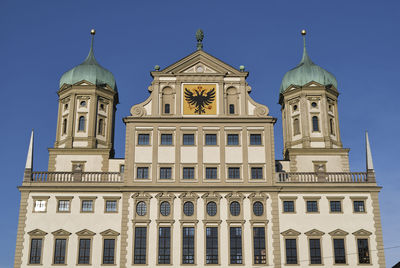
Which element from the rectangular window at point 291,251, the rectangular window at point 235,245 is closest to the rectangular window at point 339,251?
the rectangular window at point 291,251

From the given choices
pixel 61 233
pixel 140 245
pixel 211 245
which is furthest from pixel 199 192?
pixel 61 233

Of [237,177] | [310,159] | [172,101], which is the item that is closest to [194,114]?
[172,101]

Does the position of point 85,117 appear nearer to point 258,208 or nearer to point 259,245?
point 258,208

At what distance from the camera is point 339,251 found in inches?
1893

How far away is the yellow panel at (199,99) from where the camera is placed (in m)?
52.7

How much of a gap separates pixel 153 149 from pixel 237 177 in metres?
7.38

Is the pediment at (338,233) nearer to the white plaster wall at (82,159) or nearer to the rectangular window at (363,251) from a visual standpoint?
the rectangular window at (363,251)

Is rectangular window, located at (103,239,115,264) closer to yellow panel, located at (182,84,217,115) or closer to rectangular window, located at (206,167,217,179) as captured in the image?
rectangular window, located at (206,167,217,179)

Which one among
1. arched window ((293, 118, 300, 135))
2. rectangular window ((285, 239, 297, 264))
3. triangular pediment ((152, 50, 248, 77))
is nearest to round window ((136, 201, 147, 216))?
rectangular window ((285, 239, 297, 264))

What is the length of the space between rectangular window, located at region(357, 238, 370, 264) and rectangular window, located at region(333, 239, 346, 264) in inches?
49.2

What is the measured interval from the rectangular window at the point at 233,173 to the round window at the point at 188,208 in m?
3.99

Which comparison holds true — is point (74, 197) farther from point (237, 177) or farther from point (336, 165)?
point (336, 165)

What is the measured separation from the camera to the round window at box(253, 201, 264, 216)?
4925cm

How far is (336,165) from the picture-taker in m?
53.8
